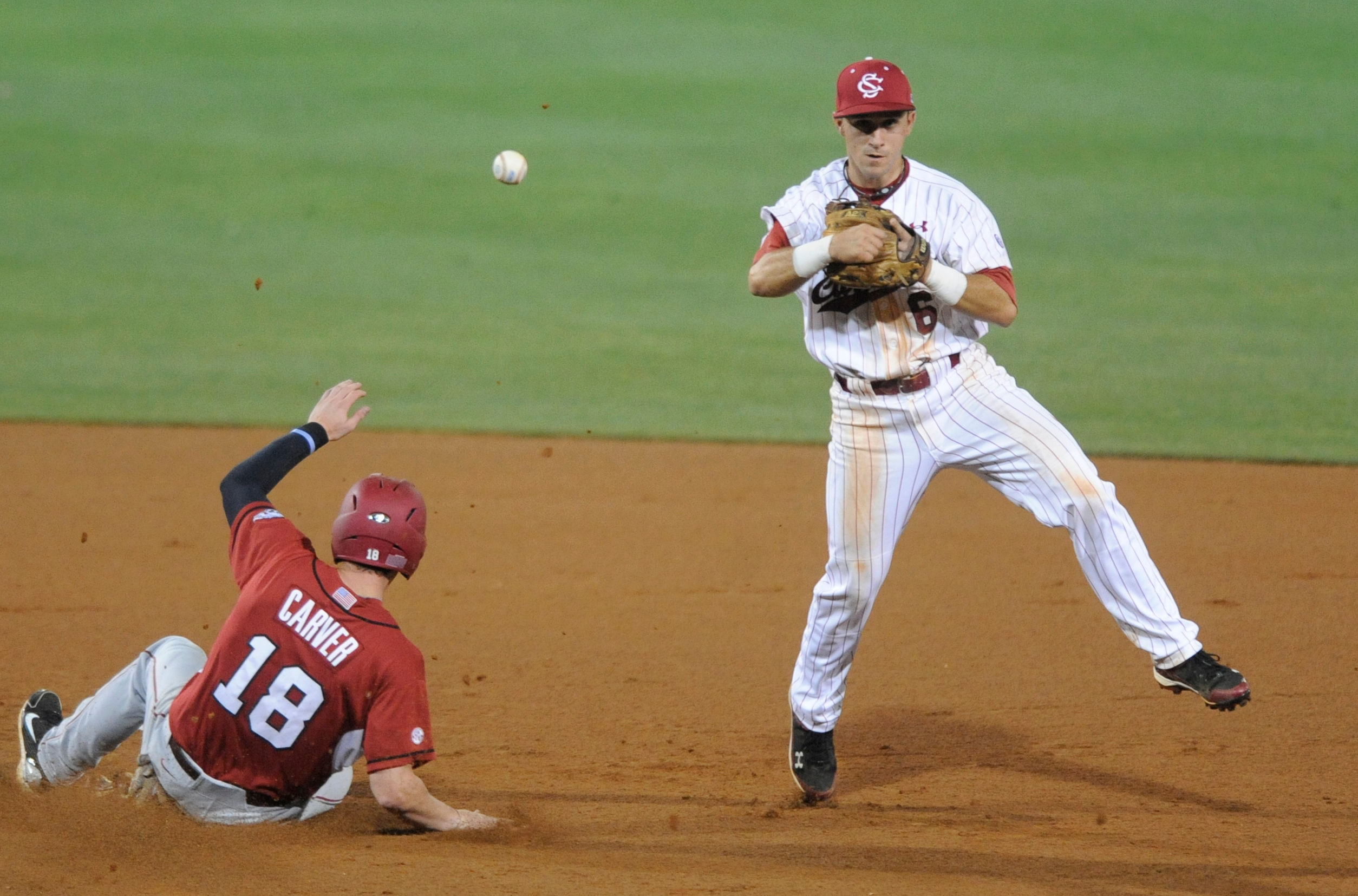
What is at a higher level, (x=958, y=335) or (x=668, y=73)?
(x=668, y=73)

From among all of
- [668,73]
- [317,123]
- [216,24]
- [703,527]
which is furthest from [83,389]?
[216,24]

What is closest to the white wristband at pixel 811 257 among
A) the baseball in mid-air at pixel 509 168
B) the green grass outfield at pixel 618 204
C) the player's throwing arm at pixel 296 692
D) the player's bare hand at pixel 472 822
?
the player's throwing arm at pixel 296 692

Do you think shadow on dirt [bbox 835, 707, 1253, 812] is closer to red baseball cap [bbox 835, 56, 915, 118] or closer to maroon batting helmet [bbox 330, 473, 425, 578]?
maroon batting helmet [bbox 330, 473, 425, 578]

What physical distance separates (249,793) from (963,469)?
7.27ft

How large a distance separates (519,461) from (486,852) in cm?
481

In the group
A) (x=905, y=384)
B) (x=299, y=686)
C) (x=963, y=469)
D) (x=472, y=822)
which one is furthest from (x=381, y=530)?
(x=963, y=469)

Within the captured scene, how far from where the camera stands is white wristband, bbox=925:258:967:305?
13.2ft

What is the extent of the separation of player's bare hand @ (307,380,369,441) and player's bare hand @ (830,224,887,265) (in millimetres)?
1422

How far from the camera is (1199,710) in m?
5.22

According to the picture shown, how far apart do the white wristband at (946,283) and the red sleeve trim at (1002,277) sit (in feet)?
0.51

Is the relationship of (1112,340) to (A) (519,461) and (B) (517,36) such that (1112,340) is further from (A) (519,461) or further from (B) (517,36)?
(B) (517,36)

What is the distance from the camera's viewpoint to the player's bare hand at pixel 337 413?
14.0ft

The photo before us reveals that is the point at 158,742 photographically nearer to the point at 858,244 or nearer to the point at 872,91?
the point at 858,244

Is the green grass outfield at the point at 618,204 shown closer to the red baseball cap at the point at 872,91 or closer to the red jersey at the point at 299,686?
the red baseball cap at the point at 872,91
